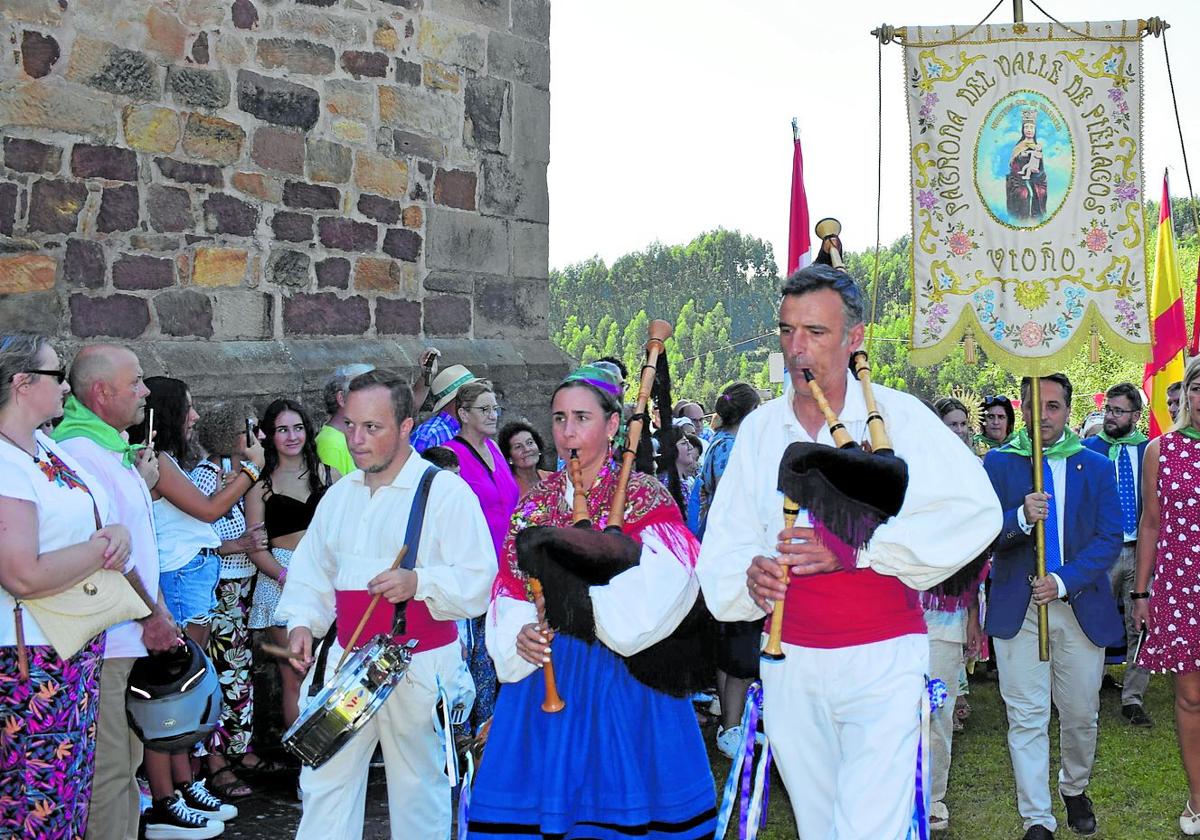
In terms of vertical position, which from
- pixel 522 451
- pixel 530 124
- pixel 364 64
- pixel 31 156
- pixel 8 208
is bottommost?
pixel 522 451

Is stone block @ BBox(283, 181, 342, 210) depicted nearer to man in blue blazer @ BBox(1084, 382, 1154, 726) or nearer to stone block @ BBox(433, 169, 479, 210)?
stone block @ BBox(433, 169, 479, 210)

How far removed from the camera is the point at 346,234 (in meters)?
7.59

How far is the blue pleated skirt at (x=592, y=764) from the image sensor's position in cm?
386

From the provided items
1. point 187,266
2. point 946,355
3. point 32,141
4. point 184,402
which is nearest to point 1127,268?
point 946,355

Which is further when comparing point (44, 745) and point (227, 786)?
point (227, 786)

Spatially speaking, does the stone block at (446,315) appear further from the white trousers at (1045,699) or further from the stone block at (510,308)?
the white trousers at (1045,699)

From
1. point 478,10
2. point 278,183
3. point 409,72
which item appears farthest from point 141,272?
point 478,10

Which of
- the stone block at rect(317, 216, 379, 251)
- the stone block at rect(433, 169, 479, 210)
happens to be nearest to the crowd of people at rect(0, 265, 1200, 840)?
the stone block at rect(317, 216, 379, 251)

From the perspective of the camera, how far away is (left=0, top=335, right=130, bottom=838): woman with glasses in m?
3.79

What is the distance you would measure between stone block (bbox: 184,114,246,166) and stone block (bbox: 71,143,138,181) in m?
0.35

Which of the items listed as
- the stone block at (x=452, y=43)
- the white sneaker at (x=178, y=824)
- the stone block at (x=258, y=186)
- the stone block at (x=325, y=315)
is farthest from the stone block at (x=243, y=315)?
the white sneaker at (x=178, y=824)

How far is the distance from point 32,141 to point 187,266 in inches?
39.5

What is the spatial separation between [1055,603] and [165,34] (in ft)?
17.1

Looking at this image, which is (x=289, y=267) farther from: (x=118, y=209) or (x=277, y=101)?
(x=118, y=209)
